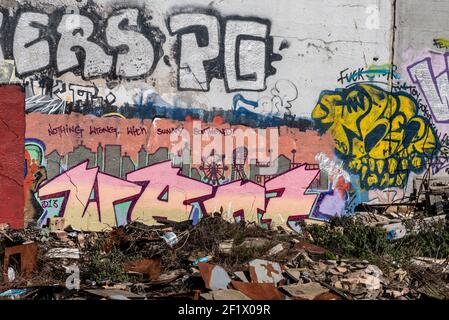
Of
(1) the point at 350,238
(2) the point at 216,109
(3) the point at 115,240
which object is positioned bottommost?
(1) the point at 350,238

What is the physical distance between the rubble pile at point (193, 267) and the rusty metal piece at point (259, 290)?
12 millimetres

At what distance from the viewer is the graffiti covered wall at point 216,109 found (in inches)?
430

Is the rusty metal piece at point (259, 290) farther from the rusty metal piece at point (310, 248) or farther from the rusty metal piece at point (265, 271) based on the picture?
the rusty metal piece at point (310, 248)

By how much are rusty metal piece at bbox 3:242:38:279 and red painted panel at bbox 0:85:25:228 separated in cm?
195

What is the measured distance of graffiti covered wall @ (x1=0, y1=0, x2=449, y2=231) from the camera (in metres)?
10.9

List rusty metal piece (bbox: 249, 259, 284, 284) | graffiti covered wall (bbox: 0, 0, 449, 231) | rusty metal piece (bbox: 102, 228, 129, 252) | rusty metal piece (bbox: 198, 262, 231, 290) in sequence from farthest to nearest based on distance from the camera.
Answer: graffiti covered wall (bbox: 0, 0, 449, 231) → rusty metal piece (bbox: 102, 228, 129, 252) → rusty metal piece (bbox: 249, 259, 284, 284) → rusty metal piece (bbox: 198, 262, 231, 290)

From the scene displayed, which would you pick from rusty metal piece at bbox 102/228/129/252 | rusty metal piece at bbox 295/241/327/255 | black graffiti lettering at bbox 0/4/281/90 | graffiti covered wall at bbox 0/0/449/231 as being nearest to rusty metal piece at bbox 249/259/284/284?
rusty metal piece at bbox 295/241/327/255

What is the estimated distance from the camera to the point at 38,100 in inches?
428

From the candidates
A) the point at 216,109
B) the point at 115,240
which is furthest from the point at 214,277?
the point at 216,109

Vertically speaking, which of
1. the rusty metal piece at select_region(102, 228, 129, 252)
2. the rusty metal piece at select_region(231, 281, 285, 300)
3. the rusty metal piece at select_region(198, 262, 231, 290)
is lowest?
the rusty metal piece at select_region(102, 228, 129, 252)

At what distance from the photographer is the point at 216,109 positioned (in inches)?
455

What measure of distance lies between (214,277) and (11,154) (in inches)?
182

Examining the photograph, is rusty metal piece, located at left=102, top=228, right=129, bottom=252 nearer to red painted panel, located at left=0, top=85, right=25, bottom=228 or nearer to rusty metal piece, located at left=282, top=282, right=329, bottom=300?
red painted panel, located at left=0, top=85, right=25, bottom=228

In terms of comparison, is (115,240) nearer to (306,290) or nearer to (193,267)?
(193,267)
